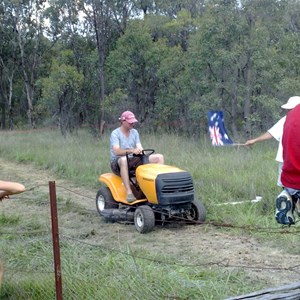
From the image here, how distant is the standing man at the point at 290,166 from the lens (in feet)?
12.4

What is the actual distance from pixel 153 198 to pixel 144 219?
32 cm

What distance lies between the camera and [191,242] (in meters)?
6.73

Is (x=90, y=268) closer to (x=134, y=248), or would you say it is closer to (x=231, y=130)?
(x=134, y=248)

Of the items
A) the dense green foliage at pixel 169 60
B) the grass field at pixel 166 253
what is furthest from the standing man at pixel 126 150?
the dense green foliage at pixel 169 60

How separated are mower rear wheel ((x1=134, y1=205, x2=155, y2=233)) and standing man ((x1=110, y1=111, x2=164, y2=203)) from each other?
1.23ft

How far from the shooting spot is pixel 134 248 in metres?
6.41

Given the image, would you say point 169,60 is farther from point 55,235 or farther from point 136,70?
point 55,235

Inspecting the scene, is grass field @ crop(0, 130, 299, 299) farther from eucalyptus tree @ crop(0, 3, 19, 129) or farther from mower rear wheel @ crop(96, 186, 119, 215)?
eucalyptus tree @ crop(0, 3, 19, 129)

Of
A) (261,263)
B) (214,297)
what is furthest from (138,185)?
(214,297)

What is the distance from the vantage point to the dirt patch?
5.50m

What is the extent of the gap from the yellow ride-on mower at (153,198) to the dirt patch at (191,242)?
0.50ft

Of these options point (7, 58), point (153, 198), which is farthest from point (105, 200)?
point (7, 58)

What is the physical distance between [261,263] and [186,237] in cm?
143

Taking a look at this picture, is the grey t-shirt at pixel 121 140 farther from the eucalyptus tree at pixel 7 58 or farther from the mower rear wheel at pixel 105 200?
the eucalyptus tree at pixel 7 58
